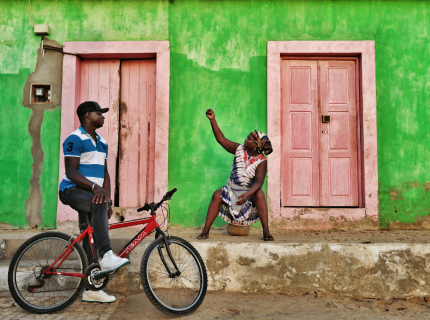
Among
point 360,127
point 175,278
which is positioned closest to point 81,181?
point 175,278

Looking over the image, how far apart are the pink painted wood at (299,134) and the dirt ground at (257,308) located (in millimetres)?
1853

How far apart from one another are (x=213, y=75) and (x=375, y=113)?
244 centimetres

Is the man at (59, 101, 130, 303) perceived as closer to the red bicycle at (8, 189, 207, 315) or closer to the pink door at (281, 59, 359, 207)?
the red bicycle at (8, 189, 207, 315)

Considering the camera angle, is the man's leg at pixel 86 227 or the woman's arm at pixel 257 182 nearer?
the man's leg at pixel 86 227

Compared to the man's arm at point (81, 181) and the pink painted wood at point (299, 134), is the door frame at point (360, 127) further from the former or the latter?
the man's arm at point (81, 181)

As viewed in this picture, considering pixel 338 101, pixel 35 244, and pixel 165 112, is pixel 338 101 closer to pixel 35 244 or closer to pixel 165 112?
pixel 165 112

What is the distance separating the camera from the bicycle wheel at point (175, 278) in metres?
3.02

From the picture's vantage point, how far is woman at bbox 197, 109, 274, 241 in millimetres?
4246

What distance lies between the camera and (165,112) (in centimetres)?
530

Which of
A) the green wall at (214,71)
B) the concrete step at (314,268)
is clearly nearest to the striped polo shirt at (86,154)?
the concrete step at (314,268)

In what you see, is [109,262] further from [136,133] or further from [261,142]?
[136,133]

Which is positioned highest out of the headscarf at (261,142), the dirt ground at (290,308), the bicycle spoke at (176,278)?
the headscarf at (261,142)

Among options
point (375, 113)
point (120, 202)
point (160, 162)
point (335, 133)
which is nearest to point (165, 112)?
point (160, 162)

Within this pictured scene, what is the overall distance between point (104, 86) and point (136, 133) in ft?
2.92
